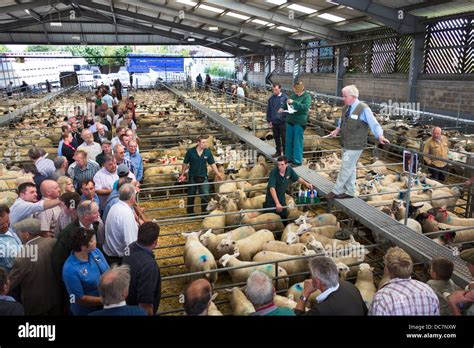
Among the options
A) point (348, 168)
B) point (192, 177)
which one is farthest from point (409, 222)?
point (192, 177)

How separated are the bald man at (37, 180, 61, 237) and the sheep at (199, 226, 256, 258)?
2257mm

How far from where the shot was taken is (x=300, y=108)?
306 inches

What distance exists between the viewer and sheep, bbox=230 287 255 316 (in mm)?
4660

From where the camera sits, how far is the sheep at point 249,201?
7949mm

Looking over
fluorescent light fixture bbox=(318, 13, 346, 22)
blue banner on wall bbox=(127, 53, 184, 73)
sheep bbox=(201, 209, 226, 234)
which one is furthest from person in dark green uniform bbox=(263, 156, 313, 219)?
blue banner on wall bbox=(127, 53, 184, 73)

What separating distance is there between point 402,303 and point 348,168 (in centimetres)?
327

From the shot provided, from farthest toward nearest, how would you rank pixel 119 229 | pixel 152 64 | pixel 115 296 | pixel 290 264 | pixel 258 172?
1. pixel 152 64
2. pixel 258 172
3. pixel 290 264
4. pixel 119 229
5. pixel 115 296

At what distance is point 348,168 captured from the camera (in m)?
6.14

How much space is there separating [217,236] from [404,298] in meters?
3.80

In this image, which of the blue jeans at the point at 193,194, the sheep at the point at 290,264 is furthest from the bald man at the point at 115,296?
the blue jeans at the point at 193,194

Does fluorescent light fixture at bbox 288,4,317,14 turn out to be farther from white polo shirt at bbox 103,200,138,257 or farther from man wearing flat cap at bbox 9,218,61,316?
man wearing flat cap at bbox 9,218,61,316

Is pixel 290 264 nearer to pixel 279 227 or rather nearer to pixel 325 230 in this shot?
pixel 325 230

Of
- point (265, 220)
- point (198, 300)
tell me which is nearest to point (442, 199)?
point (265, 220)
